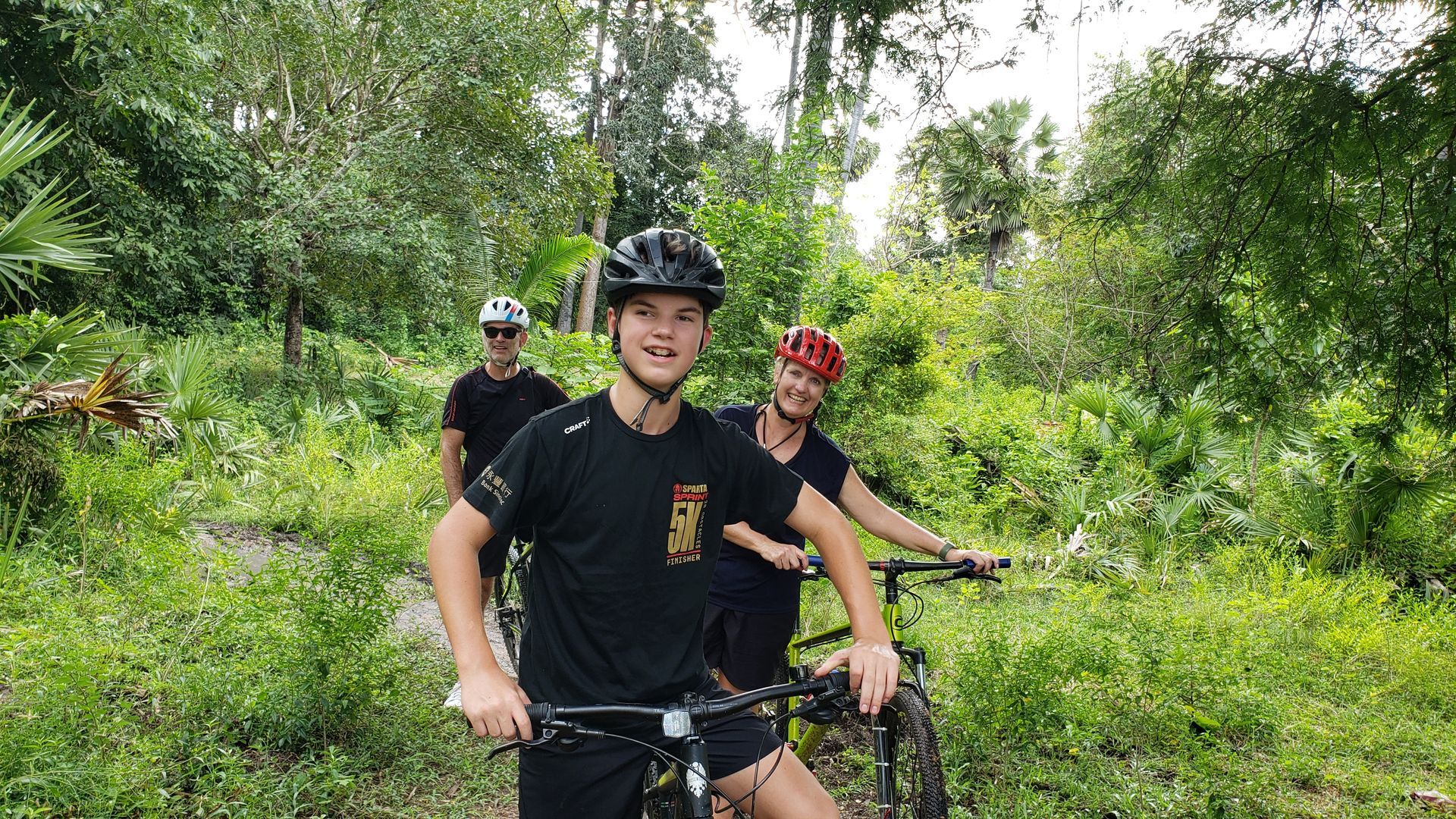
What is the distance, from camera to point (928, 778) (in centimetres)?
329

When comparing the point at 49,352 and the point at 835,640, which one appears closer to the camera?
the point at 835,640

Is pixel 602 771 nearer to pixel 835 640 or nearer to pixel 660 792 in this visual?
pixel 660 792

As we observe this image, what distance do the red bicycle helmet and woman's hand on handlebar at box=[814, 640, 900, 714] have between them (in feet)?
6.58

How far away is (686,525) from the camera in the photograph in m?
2.38

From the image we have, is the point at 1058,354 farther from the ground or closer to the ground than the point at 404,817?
farther from the ground

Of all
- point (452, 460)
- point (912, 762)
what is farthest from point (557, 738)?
point (452, 460)

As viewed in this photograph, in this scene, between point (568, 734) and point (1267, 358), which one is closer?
point (568, 734)

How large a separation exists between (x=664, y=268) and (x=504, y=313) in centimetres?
399

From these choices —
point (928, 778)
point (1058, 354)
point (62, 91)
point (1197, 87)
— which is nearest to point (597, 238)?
point (1058, 354)

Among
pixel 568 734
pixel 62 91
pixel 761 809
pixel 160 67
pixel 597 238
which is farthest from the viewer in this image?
pixel 597 238

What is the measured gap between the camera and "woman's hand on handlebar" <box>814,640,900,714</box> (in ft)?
7.26

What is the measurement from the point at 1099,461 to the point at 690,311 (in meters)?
12.5

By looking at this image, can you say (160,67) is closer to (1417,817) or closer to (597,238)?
(1417,817)

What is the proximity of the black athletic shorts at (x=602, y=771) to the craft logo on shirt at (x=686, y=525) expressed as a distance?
459 millimetres
